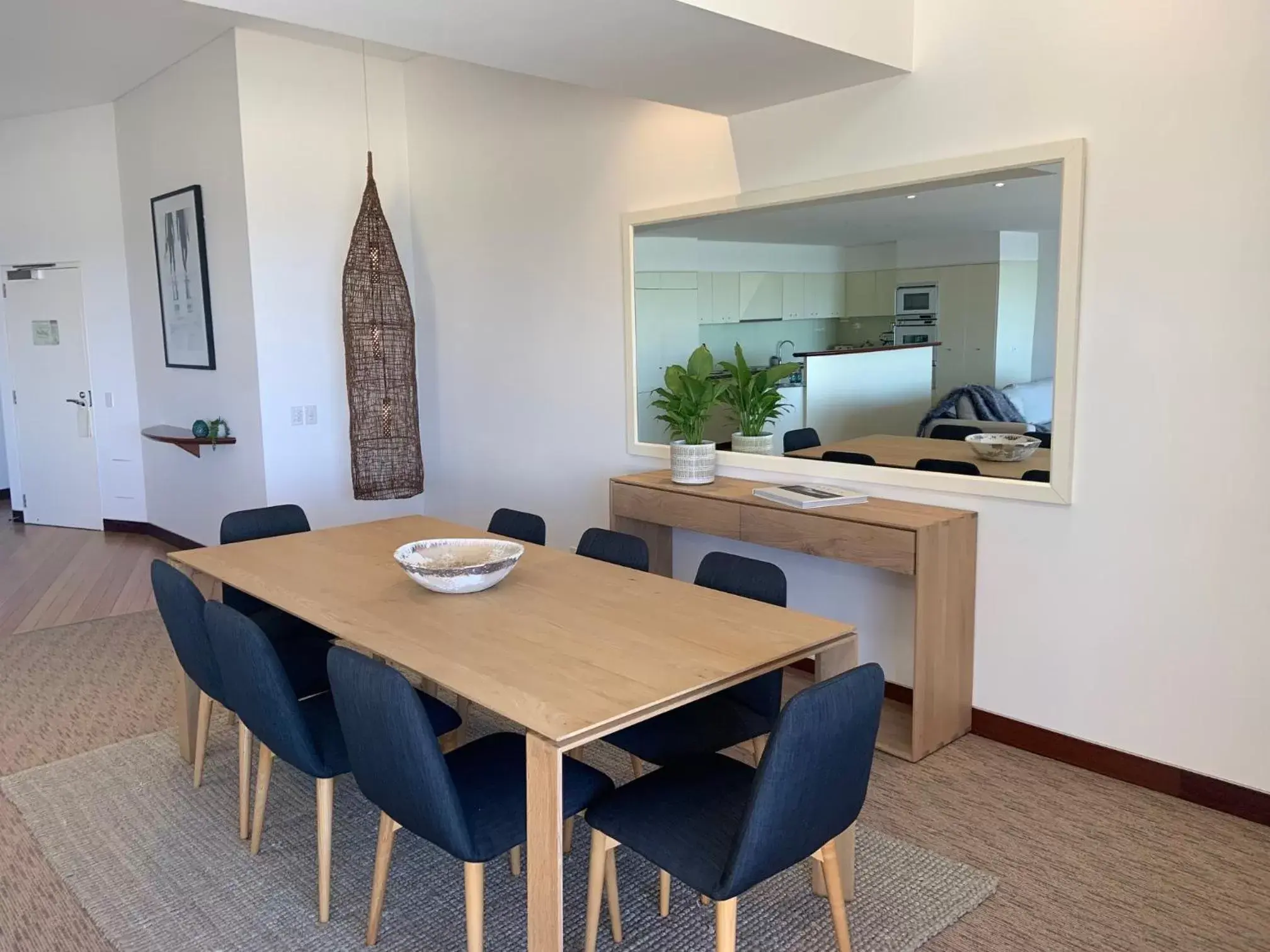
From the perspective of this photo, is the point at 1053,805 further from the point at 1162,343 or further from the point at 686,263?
the point at 686,263

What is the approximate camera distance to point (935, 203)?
338 cm

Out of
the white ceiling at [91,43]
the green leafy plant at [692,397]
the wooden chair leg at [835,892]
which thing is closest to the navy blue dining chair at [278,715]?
the wooden chair leg at [835,892]

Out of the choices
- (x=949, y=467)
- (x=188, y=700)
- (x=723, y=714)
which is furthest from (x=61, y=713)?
(x=949, y=467)

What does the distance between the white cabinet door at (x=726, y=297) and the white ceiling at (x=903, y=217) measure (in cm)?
16

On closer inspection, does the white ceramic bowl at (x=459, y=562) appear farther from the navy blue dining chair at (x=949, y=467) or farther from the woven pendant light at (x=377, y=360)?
the woven pendant light at (x=377, y=360)

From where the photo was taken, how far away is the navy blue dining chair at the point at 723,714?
2459 millimetres

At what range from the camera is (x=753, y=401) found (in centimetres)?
410

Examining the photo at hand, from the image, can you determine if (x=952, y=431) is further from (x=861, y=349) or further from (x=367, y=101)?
(x=367, y=101)

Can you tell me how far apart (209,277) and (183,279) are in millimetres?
364

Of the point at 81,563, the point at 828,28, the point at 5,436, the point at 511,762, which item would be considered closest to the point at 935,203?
the point at 828,28

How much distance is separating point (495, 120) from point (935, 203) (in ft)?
8.74

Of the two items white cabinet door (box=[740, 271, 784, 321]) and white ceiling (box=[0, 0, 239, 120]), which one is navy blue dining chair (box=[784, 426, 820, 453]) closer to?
white cabinet door (box=[740, 271, 784, 321])

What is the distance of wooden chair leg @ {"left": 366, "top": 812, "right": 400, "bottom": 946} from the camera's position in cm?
221

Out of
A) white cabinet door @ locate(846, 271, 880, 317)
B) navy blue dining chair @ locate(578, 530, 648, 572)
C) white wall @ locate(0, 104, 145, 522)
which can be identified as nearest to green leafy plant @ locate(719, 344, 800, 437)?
white cabinet door @ locate(846, 271, 880, 317)
